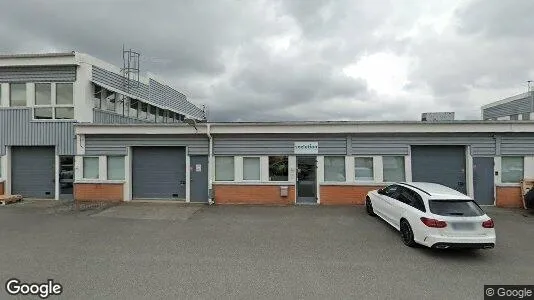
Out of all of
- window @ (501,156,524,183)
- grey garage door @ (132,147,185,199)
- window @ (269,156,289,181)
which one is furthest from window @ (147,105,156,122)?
window @ (501,156,524,183)

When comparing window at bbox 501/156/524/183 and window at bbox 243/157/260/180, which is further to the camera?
window at bbox 243/157/260/180

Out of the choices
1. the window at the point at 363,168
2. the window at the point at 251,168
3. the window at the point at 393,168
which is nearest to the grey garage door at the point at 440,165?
the window at the point at 393,168

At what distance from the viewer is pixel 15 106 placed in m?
13.5

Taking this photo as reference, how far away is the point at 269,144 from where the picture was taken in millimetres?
12891

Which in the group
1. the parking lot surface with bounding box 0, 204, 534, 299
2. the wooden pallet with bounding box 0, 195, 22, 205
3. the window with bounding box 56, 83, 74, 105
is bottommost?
the parking lot surface with bounding box 0, 204, 534, 299

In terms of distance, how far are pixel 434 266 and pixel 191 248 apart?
200 inches

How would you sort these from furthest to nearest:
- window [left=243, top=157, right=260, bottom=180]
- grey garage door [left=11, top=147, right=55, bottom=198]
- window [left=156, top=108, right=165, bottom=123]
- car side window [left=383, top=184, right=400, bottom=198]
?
1. window [left=156, top=108, right=165, bottom=123]
2. grey garage door [left=11, top=147, right=55, bottom=198]
3. window [left=243, top=157, right=260, bottom=180]
4. car side window [left=383, top=184, right=400, bottom=198]

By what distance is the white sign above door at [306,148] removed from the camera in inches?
501

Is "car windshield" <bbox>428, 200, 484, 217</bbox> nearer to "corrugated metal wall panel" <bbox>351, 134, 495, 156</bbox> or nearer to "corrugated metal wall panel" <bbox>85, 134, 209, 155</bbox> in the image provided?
"corrugated metal wall panel" <bbox>351, 134, 495, 156</bbox>

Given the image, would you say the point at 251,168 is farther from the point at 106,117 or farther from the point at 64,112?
the point at 64,112

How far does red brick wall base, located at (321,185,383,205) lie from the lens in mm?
12484

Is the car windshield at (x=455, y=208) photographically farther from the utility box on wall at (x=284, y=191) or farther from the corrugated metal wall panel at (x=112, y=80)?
the corrugated metal wall panel at (x=112, y=80)

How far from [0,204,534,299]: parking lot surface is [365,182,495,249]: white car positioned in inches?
14.2

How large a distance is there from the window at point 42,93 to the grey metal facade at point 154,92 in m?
1.92
